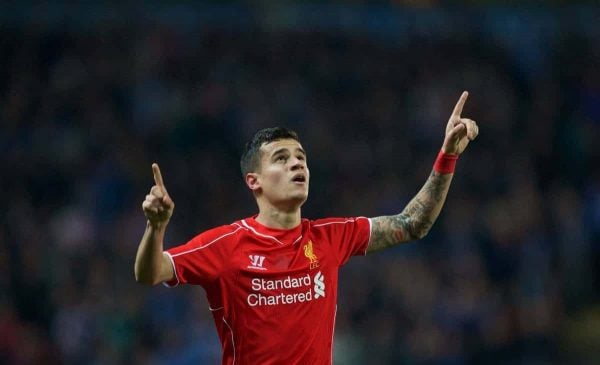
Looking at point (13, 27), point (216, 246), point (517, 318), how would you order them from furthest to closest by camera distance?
point (13, 27) → point (517, 318) → point (216, 246)

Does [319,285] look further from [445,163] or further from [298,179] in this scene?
[445,163]

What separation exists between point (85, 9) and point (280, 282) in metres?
8.20

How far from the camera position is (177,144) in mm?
11805

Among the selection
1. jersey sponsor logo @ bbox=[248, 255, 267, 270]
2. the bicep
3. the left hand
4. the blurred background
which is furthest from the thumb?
the blurred background

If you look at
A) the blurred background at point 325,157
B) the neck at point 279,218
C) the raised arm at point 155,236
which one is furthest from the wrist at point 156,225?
the blurred background at point 325,157

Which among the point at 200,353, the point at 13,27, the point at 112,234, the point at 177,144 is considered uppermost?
the point at 13,27

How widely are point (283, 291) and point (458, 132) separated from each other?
3.82 feet

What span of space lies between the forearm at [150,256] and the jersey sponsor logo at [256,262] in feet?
1.66

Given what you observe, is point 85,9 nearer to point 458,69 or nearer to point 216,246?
point 458,69

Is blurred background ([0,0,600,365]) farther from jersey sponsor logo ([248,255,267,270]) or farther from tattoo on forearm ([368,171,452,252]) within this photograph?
jersey sponsor logo ([248,255,267,270])

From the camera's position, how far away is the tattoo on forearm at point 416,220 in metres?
5.56

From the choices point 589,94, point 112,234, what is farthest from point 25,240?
point 589,94

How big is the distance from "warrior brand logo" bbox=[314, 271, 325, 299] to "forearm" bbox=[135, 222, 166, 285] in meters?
0.80

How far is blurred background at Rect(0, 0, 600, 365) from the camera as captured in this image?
10.0 meters
